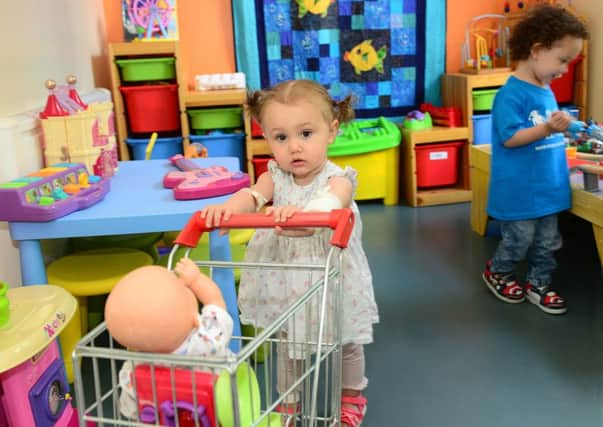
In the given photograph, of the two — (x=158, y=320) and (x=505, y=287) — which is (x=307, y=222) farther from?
(x=505, y=287)

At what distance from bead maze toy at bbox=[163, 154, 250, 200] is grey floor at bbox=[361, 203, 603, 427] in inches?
28.4

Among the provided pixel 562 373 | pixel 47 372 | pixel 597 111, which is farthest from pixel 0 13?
pixel 597 111

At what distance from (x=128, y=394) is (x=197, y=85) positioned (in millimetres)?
3045

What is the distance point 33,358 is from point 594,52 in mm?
3726

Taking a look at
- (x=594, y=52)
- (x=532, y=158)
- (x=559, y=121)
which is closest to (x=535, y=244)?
(x=532, y=158)

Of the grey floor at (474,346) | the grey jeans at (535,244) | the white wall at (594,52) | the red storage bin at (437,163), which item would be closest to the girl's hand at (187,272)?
the grey floor at (474,346)

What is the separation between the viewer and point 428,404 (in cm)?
171

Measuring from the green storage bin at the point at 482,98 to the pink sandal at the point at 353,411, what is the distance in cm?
267

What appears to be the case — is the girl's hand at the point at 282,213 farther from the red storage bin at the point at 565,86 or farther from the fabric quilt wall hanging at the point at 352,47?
the red storage bin at the point at 565,86

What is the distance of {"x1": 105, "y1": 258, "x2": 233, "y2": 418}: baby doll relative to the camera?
0.83 meters

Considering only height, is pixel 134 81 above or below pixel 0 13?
below

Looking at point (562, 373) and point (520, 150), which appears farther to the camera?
point (520, 150)

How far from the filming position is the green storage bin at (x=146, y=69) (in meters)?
3.35

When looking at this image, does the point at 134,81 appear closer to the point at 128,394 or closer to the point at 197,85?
the point at 197,85
